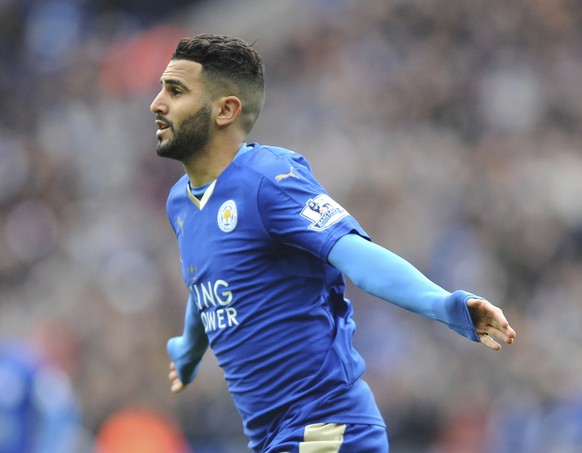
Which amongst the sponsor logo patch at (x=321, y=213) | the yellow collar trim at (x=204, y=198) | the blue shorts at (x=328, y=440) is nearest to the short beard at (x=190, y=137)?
the yellow collar trim at (x=204, y=198)

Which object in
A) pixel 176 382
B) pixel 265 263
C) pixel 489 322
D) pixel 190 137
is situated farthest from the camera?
pixel 176 382

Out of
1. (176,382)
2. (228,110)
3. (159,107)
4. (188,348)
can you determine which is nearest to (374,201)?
(176,382)

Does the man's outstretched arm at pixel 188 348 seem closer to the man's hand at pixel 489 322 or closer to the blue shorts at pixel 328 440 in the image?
the blue shorts at pixel 328 440

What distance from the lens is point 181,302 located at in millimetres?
10914

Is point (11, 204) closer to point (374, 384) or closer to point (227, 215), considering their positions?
point (374, 384)

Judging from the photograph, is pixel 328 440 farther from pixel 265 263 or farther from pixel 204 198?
pixel 204 198

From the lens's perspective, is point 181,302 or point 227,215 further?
point 181,302

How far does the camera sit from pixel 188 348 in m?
5.09

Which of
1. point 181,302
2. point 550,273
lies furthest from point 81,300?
point 550,273

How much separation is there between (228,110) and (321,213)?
627 mm

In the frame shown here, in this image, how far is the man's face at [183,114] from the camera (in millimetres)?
4426

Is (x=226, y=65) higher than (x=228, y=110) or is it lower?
higher

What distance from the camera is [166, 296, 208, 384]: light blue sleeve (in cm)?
498

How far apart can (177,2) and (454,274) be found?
790 cm
